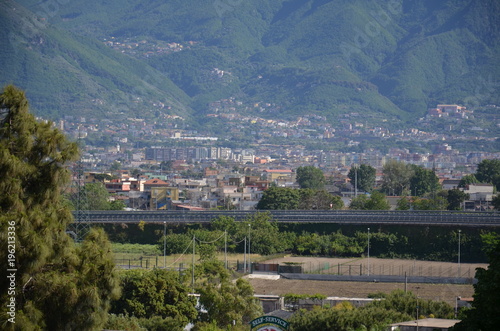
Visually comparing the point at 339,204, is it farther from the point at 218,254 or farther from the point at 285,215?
the point at 218,254

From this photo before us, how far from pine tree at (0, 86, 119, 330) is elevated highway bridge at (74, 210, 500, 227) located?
29.0 m

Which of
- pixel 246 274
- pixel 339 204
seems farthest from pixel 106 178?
pixel 246 274

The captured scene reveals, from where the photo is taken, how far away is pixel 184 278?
88.4ft

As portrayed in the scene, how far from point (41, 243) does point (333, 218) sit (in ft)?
115

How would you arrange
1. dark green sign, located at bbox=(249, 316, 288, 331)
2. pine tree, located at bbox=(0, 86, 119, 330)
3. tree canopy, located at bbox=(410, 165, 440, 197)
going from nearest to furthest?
pine tree, located at bbox=(0, 86, 119, 330) < dark green sign, located at bbox=(249, 316, 288, 331) < tree canopy, located at bbox=(410, 165, 440, 197)

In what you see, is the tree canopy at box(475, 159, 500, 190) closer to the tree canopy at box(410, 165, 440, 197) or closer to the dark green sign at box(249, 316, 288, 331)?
the tree canopy at box(410, 165, 440, 197)

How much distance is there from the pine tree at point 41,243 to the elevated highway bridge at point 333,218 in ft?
95.2

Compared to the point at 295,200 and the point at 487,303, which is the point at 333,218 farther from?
the point at 487,303

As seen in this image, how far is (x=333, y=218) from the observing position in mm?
48125

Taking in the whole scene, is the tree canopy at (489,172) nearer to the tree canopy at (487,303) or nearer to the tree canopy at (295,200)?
the tree canopy at (295,200)

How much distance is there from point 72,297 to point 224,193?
211 feet

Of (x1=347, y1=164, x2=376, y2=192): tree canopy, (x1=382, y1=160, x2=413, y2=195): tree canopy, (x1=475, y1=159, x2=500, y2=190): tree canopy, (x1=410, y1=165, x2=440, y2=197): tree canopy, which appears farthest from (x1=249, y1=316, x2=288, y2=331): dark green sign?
(x1=347, y1=164, x2=376, y2=192): tree canopy

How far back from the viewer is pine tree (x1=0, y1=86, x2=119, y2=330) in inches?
542

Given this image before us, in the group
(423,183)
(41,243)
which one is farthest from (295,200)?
(41,243)
